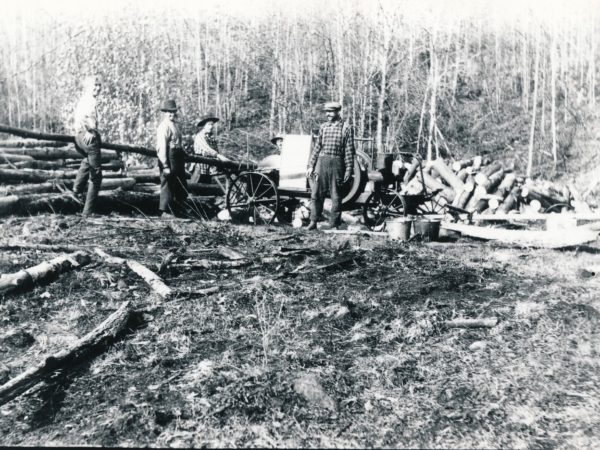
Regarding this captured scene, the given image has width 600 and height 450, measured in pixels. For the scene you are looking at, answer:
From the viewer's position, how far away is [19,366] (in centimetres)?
413

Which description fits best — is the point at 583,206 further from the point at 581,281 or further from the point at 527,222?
the point at 581,281

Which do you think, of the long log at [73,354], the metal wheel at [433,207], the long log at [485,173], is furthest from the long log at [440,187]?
the long log at [73,354]

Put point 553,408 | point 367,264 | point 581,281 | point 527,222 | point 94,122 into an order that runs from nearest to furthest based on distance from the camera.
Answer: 1. point 553,408
2. point 581,281
3. point 367,264
4. point 94,122
5. point 527,222

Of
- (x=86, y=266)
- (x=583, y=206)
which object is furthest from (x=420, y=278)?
(x=583, y=206)

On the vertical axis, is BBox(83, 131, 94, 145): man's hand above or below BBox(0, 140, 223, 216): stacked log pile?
above

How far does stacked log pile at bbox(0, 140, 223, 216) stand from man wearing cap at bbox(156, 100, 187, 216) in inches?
21.7

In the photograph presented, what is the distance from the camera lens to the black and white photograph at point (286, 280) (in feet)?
11.3

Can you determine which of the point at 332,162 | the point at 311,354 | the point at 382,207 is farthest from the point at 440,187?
the point at 311,354

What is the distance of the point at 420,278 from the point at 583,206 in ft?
25.8

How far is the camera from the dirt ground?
329 centimetres

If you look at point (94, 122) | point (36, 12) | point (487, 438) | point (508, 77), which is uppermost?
point (36, 12)

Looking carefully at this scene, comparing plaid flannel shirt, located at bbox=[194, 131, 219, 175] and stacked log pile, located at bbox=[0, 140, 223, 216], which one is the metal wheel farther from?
stacked log pile, located at bbox=[0, 140, 223, 216]

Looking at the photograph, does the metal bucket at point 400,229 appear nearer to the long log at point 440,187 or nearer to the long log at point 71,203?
the long log at point 71,203

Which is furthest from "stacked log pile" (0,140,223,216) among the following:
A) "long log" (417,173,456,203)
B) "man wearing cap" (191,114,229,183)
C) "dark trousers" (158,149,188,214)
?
"long log" (417,173,456,203)
